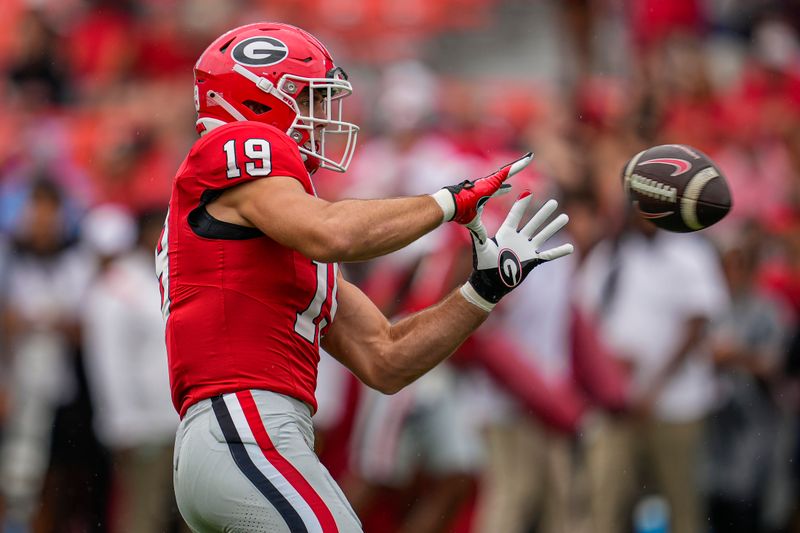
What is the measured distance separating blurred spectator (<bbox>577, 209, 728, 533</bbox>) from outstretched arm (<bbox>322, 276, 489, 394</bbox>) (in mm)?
3889

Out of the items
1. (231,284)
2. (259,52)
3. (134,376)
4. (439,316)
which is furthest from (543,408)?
(231,284)

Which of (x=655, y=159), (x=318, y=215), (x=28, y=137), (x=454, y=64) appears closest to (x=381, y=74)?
(x=454, y=64)

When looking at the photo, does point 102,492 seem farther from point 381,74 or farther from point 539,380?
point 381,74

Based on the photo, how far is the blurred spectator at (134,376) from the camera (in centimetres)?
860

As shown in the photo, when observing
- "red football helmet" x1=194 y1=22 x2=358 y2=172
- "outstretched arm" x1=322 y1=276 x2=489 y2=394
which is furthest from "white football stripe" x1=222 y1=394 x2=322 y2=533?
"red football helmet" x1=194 y1=22 x2=358 y2=172

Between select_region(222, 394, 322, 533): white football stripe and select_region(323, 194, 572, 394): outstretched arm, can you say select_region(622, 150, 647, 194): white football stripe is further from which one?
select_region(222, 394, 322, 533): white football stripe

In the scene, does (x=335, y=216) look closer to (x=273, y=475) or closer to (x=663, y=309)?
(x=273, y=475)

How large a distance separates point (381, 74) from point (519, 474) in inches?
205

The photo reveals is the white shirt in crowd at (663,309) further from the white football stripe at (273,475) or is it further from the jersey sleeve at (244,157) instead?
the white football stripe at (273,475)

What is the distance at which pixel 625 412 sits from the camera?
840 cm

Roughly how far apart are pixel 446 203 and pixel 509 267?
0.43 metres

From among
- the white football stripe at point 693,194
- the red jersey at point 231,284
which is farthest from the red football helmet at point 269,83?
the white football stripe at point 693,194

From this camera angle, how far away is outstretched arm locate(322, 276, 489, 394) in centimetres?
467

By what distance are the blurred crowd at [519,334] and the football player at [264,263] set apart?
2.71 metres
